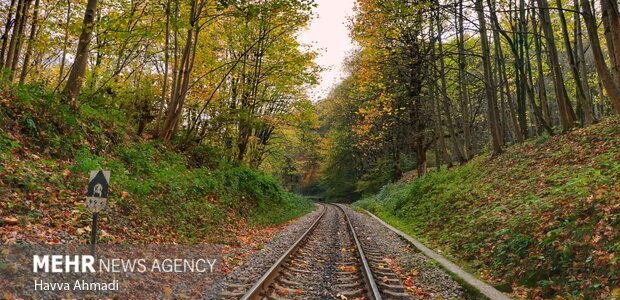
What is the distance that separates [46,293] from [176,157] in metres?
10.6

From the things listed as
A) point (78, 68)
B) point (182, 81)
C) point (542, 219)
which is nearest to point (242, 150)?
point (182, 81)

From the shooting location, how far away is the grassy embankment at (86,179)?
6.92 meters

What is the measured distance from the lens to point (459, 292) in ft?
23.3

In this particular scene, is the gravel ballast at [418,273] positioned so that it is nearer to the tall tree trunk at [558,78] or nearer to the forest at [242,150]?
the forest at [242,150]

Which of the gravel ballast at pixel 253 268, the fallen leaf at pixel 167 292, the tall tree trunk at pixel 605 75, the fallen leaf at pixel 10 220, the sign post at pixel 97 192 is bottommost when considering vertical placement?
the gravel ballast at pixel 253 268

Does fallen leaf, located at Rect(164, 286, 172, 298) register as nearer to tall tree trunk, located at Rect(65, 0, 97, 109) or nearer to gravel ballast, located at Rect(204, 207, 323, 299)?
gravel ballast, located at Rect(204, 207, 323, 299)

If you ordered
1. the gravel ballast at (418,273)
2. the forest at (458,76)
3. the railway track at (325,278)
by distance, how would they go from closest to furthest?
1. the railway track at (325,278)
2. the gravel ballast at (418,273)
3. the forest at (458,76)

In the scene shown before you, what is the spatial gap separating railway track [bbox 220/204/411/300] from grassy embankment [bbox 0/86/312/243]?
8.71 feet

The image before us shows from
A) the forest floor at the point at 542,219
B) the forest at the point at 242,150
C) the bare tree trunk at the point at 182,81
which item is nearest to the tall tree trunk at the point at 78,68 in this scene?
the forest at the point at 242,150

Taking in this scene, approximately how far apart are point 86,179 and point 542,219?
985cm

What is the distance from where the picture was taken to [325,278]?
780cm

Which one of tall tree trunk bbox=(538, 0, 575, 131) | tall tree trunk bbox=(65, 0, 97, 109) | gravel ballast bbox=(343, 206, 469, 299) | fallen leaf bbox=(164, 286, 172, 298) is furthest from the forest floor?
tall tree trunk bbox=(65, 0, 97, 109)

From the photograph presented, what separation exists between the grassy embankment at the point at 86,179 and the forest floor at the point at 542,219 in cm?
675

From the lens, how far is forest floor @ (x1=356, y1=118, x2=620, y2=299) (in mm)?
6258
